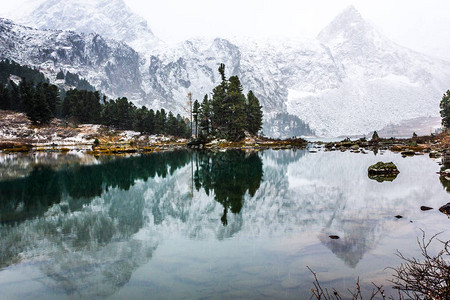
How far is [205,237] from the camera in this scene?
13.9 m

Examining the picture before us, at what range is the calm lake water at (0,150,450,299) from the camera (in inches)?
364

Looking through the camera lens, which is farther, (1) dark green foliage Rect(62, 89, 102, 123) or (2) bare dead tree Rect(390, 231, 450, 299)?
(1) dark green foliage Rect(62, 89, 102, 123)

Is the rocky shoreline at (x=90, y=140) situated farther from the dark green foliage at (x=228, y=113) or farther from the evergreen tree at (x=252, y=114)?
the evergreen tree at (x=252, y=114)

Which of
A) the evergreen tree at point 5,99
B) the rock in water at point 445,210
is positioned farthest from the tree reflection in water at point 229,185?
the evergreen tree at point 5,99

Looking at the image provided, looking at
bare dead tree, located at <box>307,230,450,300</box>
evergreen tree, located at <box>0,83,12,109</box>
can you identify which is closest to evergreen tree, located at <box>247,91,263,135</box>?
evergreen tree, located at <box>0,83,12,109</box>

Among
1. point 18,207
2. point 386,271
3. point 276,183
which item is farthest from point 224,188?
point 386,271

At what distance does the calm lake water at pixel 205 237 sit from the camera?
364 inches

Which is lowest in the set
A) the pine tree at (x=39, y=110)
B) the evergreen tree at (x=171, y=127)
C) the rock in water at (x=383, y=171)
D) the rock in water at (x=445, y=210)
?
the rock in water at (x=445, y=210)

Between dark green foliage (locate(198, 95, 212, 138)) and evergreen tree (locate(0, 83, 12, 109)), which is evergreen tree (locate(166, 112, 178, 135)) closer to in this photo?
dark green foliage (locate(198, 95, 212, 138))

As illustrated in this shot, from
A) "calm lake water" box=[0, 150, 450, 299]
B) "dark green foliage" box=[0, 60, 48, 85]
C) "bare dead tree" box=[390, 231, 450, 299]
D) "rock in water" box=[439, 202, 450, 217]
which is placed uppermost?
"dark green foliage" box=[0, 60, 48, 85]

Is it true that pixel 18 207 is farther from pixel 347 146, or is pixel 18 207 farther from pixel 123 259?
pixel 347 146

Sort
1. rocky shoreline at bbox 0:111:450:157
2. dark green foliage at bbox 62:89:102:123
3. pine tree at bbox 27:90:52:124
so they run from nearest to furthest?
rocky shoreline at bbox 0:111:450:157 → pine tree at bbox 27:90:52:124 → dark green foliage at bbox 62:89:102:123

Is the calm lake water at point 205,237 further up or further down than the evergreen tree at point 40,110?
further down

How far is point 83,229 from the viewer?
15.2 metres
